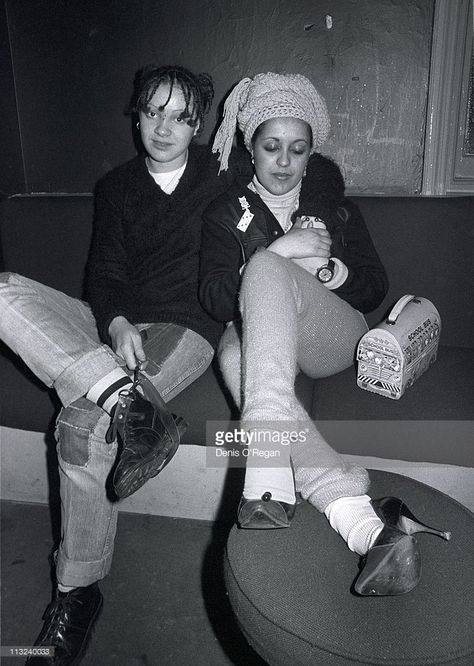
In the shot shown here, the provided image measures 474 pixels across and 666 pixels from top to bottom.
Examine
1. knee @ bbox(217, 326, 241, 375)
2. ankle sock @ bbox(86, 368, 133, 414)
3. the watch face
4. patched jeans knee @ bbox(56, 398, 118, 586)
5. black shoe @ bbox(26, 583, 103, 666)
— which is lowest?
black shoe @ bbox(26, 583, 103, 666)

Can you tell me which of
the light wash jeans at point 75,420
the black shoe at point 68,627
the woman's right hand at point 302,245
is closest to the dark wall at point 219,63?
the woman's right hand at point 302,245

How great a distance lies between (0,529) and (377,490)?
1269 mm

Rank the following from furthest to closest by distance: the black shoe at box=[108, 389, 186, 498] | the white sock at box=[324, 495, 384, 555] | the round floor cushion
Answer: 1. the black shoe at box=[108, 389, 186, 498]
2. the white sock at box=[324, 495, 384, 555]
3. the round floor cushion

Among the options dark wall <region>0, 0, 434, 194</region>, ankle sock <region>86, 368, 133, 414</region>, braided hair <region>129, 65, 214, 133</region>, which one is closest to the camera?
ankle sock <region>86, 368, 133, 414</region>

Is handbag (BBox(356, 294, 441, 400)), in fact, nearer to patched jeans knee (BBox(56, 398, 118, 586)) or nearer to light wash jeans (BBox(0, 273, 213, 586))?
light wash jeans (BBox(0, 273, 213, 586))

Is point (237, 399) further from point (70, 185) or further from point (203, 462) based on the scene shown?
point (70, 185)

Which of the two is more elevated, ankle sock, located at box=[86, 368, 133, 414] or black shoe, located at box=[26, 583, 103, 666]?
ankle sock, located at box=[86, 368, 133, 414]

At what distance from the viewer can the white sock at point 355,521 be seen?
1.05m

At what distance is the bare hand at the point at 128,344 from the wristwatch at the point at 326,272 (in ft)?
1.75

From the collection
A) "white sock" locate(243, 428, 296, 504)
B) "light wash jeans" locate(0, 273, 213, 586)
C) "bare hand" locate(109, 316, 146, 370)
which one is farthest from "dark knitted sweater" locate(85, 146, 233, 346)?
"white sock" locate(243, 428, 296, 504)

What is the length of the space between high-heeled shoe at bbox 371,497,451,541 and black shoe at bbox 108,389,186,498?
0.50 metres

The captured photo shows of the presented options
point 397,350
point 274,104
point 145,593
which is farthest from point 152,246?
point 145,593

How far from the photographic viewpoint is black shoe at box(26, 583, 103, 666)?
51.5 inches

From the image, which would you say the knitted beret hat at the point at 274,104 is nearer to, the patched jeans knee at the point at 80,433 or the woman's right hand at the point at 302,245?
the woman's right hand at the point at 302,245
